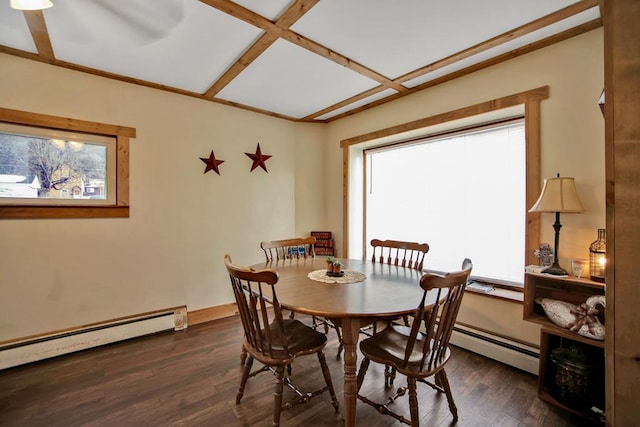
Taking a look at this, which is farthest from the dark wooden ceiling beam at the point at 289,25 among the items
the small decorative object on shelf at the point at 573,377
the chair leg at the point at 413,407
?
the small decorative object on shelf at the point at 573,377

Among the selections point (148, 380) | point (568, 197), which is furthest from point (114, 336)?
point (568, 197)

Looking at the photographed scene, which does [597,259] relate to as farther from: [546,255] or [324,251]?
[324,251]

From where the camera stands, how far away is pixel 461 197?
115 inches

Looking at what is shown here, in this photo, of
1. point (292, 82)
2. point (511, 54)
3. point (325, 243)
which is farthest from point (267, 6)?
point (325, 243)

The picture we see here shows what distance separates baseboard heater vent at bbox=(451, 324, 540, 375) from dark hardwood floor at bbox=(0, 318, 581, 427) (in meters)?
0.06

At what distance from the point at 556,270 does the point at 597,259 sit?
0.73ft

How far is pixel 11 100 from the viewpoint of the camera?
91.1 inches

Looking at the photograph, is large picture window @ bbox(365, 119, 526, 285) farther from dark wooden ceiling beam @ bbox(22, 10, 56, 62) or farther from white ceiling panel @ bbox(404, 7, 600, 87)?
dark wooden ceiling beam @ bbox(22, 10, 56, 62)

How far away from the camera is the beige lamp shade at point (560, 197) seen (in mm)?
1851

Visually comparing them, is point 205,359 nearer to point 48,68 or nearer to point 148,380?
point 148,380

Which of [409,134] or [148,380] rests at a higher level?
[409,134]

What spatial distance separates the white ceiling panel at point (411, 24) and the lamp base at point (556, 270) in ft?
5.51

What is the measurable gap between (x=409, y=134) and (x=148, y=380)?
3383 millimetres

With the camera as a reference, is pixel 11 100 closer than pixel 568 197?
No
